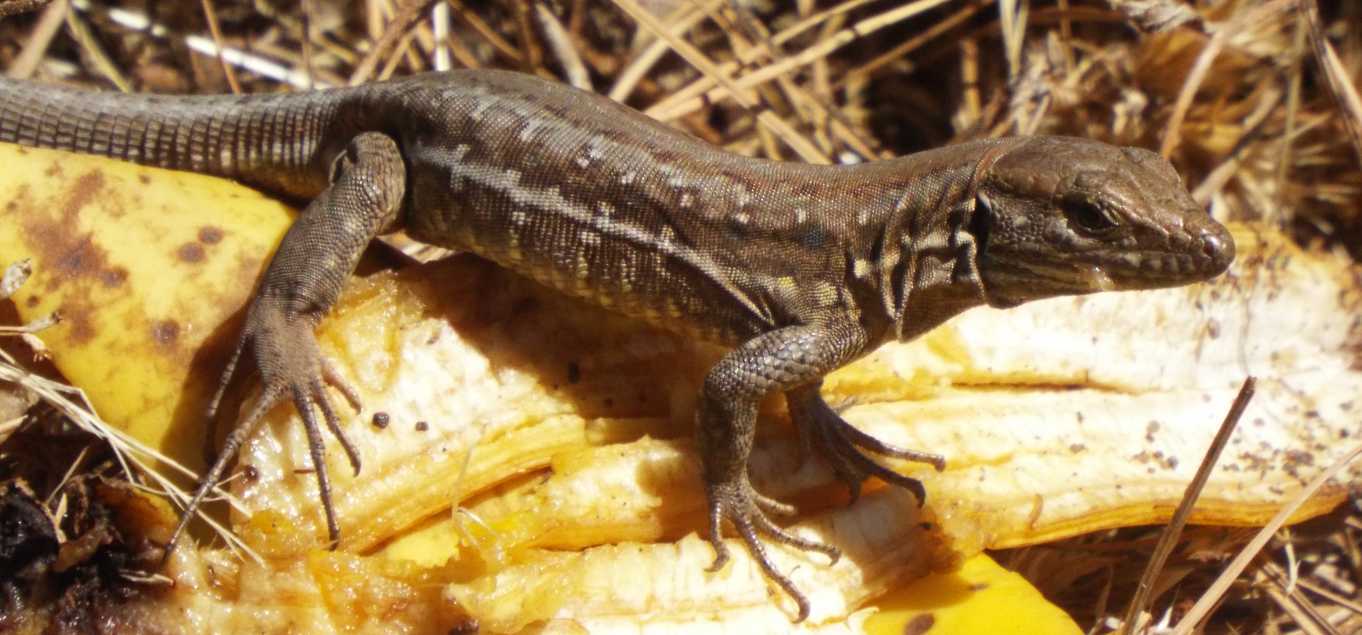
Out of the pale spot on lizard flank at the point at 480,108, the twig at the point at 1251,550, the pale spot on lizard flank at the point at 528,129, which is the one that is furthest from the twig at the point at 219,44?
the twig at the point at 1251,550

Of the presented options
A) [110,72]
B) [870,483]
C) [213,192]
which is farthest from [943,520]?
[110,72]

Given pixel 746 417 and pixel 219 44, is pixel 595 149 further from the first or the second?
pixel 219 44

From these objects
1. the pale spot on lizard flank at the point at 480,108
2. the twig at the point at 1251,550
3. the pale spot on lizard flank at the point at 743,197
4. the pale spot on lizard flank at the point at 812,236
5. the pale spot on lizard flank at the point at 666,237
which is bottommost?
the twig at the point at 1251,550

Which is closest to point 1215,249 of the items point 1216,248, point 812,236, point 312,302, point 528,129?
point 1216,248

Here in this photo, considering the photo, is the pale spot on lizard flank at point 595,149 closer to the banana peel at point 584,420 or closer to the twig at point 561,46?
the banana peel at point 584,420

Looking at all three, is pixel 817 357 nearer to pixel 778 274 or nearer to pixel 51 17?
pixel 778 274

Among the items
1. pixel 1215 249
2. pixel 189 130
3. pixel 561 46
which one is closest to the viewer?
pixel 1215 249
